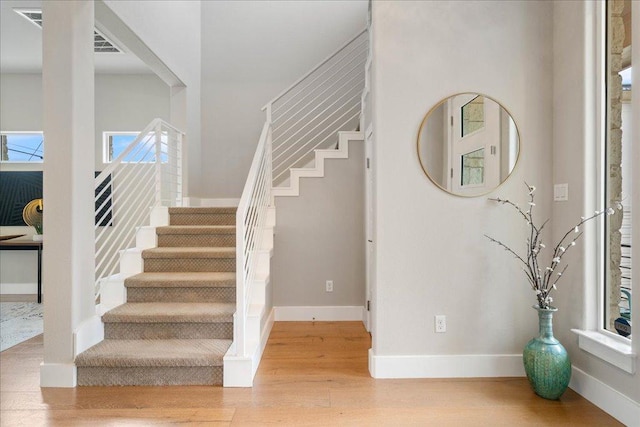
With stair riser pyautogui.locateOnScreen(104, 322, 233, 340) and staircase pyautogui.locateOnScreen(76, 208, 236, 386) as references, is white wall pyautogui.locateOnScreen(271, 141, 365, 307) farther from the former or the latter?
stair riser pyautogui.locateOnScreen(104, 322, 233, 340)

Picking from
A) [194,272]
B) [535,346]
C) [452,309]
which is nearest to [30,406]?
[194,272]

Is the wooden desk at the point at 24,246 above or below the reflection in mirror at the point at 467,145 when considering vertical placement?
below

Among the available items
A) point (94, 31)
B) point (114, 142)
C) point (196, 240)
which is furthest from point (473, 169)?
point (114, 142)

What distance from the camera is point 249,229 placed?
124 inches

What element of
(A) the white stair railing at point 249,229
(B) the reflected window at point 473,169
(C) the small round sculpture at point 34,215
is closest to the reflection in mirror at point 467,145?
(B) the reflected window at point 473,169

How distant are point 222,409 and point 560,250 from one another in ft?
7.48

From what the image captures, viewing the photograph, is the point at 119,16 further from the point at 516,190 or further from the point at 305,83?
the point at 516,190

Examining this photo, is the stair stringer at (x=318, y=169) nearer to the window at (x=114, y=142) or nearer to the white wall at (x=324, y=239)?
the white wall at (x=324, y=239)

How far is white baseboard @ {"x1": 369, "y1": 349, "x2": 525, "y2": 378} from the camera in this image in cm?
267

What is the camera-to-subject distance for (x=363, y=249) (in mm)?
4113

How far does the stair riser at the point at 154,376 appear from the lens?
2.58 meters

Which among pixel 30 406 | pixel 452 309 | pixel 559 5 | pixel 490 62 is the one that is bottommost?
pixel 30 406

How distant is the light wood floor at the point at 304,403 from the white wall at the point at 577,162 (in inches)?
17.6

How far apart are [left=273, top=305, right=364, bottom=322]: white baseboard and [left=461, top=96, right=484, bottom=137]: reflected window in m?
2.23
